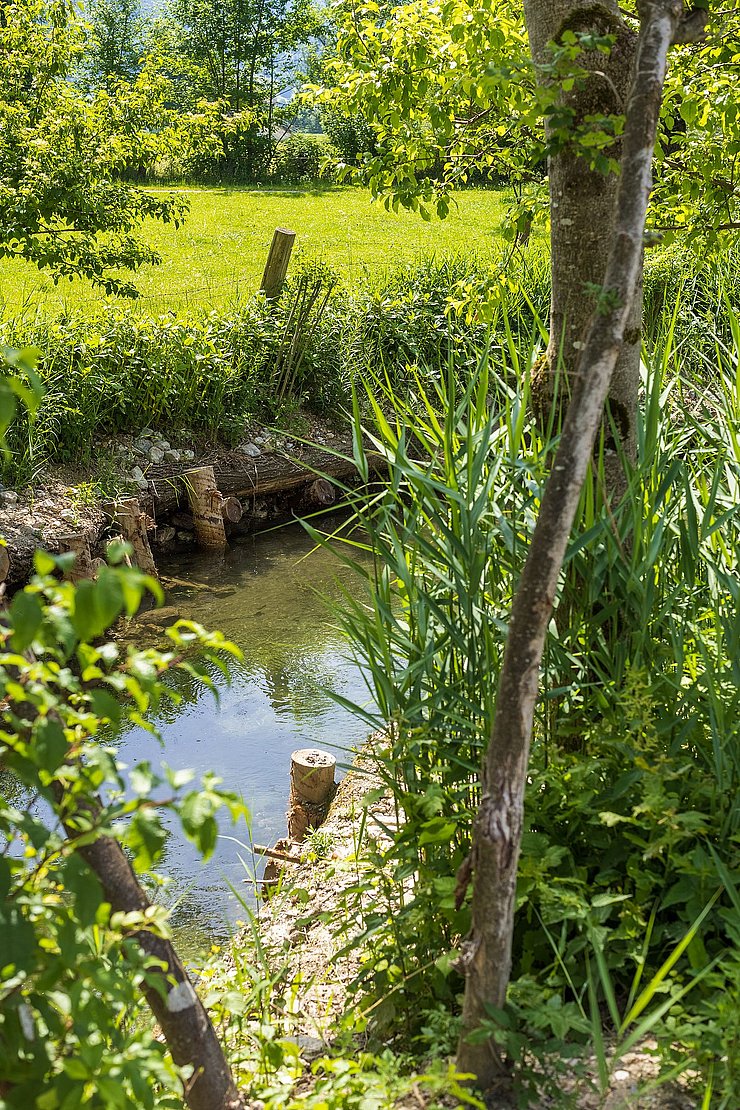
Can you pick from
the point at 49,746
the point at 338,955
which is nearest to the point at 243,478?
the point at 338,955

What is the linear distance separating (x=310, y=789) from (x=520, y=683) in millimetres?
2518

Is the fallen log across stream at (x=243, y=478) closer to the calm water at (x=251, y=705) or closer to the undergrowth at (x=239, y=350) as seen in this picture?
the undergrowth at (x=239, y=350)

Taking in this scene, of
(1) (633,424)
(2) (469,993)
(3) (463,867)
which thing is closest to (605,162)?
(1) (633,424)

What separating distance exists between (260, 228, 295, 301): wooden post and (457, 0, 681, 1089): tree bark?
724 cm

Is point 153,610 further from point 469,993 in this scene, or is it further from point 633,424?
point 469,993

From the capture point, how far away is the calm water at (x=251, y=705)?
13.5 ft

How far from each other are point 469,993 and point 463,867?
0.74ft

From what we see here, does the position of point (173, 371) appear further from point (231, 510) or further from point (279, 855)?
point (279, 855)

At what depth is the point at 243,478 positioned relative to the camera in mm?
8023

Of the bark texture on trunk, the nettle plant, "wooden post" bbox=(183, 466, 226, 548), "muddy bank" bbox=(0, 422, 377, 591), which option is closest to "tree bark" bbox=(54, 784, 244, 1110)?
the nettle plant

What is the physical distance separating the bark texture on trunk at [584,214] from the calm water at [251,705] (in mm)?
1290

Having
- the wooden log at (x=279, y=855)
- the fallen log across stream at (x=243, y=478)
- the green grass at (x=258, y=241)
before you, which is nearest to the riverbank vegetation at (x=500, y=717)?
the wooden log at (x=279, y=855)

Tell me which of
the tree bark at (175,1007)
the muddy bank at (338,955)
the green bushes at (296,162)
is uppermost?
the green bushes at (296,162)

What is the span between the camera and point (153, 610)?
22.2ft
